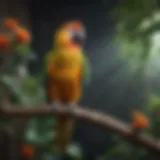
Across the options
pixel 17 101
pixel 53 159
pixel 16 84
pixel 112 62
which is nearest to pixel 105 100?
pixel 112 62

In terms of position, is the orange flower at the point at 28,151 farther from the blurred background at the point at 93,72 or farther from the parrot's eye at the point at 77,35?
the parrot's eye at the point at 77,35

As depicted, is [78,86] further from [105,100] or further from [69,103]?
[105,100]

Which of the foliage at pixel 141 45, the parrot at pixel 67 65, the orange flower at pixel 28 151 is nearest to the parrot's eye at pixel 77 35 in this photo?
the parrot at pixel 67 65

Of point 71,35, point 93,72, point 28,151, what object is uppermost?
point 71,35

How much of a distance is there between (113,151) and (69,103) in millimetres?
199

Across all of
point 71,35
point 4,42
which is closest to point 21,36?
point 4,42

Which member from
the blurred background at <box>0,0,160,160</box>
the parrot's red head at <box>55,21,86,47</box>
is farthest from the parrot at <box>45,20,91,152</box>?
the blurred background at <box>0,0,160,160</box>

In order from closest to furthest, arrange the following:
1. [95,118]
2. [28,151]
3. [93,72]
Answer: [95,118], [28,151], [93,72]

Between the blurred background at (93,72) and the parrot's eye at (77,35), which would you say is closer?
the parrot's eye at (77,35)

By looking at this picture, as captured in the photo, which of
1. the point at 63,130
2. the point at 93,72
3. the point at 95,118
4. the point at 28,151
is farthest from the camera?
the point at 93,72

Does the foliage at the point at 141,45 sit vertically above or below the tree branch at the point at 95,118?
above

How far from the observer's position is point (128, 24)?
867 mm

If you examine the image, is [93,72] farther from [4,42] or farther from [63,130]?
[4,42]

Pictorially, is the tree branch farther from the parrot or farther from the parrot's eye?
the parrot's eye
